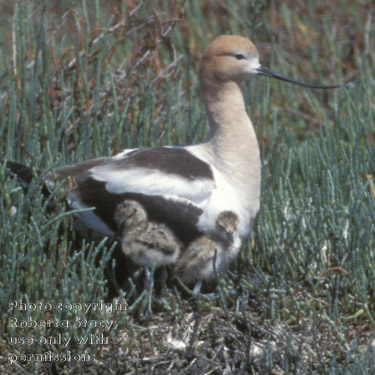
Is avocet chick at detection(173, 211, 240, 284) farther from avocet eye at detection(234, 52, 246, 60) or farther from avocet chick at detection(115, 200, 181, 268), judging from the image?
avocet eye at detection(234, 52, 246, 60)

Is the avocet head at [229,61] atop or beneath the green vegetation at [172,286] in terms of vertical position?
atop

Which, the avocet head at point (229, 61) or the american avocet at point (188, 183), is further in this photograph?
the avocet head at point (229, 61)

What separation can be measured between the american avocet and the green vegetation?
0.13 metres

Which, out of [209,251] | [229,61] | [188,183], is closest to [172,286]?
[209,251]

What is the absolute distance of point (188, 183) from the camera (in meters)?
2.87

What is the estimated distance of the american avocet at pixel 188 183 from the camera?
9.32ft

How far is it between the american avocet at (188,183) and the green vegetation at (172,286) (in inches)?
5.2

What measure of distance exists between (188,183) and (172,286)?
1.67 ft

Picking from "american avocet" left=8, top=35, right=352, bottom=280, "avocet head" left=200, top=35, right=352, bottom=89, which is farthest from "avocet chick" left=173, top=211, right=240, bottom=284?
"avocet head" left=200, top=35, right=352, bottom=89

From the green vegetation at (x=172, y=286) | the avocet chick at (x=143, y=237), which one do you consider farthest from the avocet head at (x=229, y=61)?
the avocet chick at (x=143, y=237)

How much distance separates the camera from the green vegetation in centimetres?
270

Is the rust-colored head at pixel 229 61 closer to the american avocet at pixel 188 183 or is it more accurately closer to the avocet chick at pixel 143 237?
the american avocet at pixel 188 183

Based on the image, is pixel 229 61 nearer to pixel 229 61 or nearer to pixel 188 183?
pixel 229 61

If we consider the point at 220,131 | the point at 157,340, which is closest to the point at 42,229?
the point at 157,340
